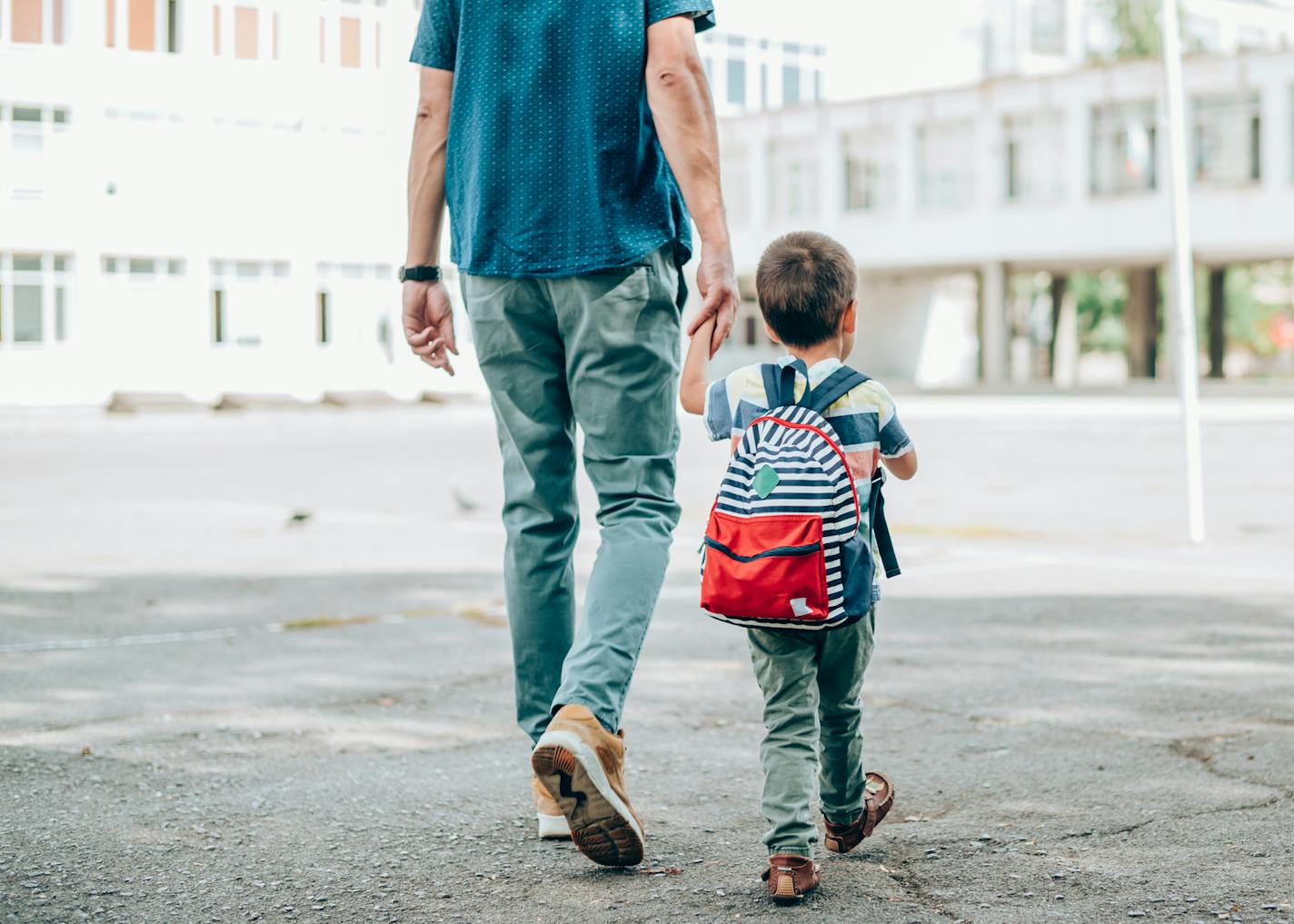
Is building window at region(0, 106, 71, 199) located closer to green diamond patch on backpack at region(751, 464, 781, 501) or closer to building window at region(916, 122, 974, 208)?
building window at region(916, 122, 974, 208)

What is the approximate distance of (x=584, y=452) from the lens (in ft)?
11.6

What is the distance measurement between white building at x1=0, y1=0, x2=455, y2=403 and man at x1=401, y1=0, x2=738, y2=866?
40.3m

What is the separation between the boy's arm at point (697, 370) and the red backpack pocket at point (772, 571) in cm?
32

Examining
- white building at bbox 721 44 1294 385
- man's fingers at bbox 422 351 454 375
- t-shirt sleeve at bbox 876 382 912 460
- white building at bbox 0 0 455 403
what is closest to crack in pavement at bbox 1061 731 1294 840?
t-shirt sleeve at bbox 876 382 912 460

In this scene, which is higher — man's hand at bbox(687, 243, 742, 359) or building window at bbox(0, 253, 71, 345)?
building window at bbox(0, 253, 71, 345)

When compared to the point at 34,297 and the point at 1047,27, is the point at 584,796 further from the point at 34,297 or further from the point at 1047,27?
the point at 1047,27

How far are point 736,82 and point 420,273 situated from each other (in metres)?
57.9

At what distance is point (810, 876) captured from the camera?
2965 mm

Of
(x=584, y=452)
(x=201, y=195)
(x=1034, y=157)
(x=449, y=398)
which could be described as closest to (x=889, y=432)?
(x=584, y=452)

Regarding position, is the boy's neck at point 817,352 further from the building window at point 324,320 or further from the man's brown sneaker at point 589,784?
the building window at point 324,320

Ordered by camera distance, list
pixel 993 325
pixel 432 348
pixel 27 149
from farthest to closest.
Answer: pixel 993 325 → pixel 27 149 → pixel 432 348

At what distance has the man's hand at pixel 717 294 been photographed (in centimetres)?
322

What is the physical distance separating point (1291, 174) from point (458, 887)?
44169 mm

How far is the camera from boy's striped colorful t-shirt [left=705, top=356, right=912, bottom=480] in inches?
120
